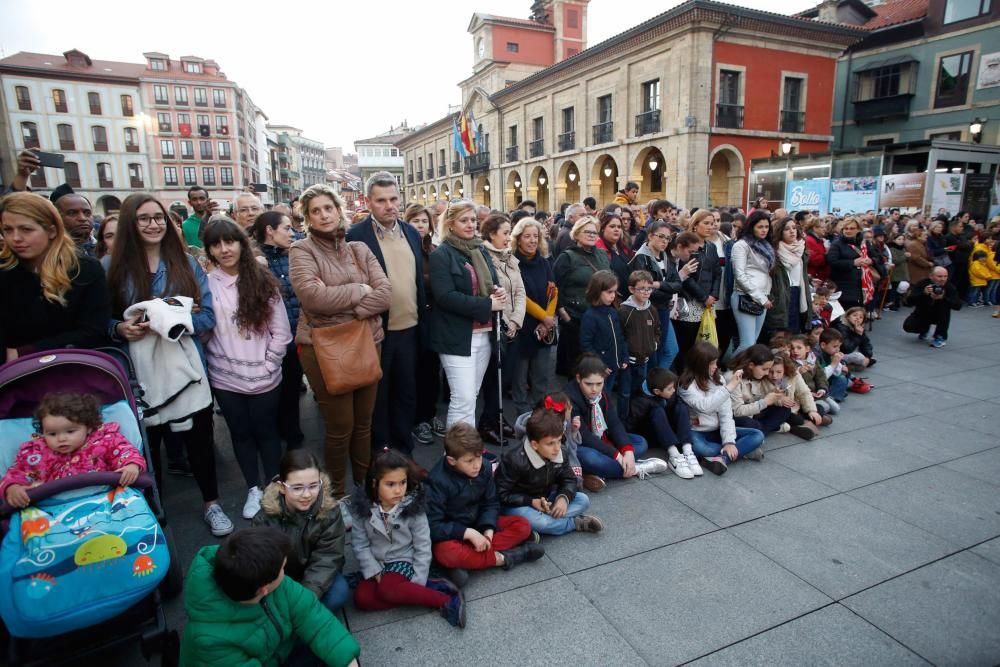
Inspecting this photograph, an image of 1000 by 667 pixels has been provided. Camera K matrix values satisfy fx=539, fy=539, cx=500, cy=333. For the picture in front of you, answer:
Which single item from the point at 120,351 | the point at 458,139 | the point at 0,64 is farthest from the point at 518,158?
the point at 0,64

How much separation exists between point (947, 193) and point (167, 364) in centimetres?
2011

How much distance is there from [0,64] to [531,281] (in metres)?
63.8

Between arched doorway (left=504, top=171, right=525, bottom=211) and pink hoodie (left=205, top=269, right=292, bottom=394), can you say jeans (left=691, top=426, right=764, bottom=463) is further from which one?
arched doorway (left=504, top=171, right=525, bottom=211)

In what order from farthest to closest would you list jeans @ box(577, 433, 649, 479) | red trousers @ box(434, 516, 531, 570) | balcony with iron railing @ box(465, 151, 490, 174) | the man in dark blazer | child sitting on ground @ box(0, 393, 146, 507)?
balcony with iron railing @ box(465, 151, 490, 174) → jeans @ box(577, 433, 649, 479) → the man in dark blazer → red trousers @ box(434, 516, 531, 570) → child sitting on ground @ box(0, 393, 146, 507)

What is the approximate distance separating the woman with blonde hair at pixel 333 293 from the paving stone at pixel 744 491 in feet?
7.55

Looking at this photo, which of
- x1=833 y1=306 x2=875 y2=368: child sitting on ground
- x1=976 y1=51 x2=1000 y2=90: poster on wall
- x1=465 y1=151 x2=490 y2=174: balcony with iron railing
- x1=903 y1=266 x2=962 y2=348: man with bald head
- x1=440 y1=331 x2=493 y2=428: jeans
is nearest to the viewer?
x1=440 y1=331 x2=493 y2=428: jeans

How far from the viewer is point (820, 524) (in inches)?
135

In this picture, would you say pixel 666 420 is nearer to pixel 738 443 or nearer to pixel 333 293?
pixel 738 443

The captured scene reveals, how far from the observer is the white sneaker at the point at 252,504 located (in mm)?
3457

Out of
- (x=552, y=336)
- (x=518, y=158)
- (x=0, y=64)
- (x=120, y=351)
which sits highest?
(x=0, y=64)

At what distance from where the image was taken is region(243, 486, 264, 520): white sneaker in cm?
346

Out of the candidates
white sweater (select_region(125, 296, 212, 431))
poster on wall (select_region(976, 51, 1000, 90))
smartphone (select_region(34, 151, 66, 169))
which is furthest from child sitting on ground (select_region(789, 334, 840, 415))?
poster on wall (select_region(976, 51, 1000, 90))

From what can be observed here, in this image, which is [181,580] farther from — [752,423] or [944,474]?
[944,474]

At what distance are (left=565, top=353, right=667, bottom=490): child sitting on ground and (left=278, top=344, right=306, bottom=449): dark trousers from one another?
7.10ft
